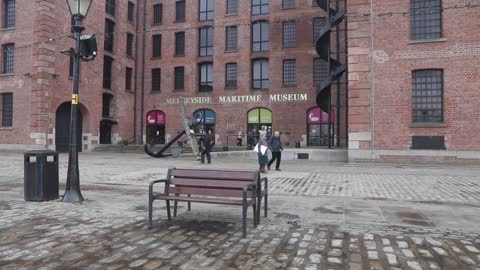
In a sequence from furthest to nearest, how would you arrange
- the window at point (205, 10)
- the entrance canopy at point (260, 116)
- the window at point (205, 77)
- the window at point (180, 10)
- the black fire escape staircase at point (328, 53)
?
the window at point (180, 10)
the window at point (205, 10)
the window at point (205, 77)
the entrance canopy at point (260, 116)
the black fire escape staircase at point (328, 53)

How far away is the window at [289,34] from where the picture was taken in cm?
3157

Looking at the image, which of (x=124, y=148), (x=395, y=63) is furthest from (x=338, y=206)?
(x=124, y=148)

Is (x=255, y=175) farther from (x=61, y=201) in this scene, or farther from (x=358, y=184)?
(x=358, y=184)

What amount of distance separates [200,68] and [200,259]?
31152 millimetres

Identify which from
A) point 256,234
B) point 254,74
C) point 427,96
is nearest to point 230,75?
point 254,74

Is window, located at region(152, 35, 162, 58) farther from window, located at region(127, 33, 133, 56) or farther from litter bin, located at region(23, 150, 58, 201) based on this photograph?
litter bin, located at region(23, 150, 58, 201)

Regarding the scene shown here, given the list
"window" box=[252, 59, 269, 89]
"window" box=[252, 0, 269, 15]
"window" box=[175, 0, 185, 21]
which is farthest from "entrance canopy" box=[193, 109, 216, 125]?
"window" box=[252, 0, 269, 15]

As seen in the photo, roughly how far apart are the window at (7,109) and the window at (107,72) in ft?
23.1

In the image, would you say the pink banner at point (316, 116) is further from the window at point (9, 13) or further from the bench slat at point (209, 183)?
the bench slat at point (209, 183)

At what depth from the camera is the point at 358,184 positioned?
37.4ft

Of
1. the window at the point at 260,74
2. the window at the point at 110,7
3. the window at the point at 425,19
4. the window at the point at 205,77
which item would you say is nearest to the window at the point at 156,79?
the window at the point at 205,77

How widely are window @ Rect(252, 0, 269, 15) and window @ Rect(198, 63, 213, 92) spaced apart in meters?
5.75

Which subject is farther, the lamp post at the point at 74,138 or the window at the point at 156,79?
the window at the point at 156,79

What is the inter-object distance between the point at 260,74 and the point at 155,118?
33.8 ft
